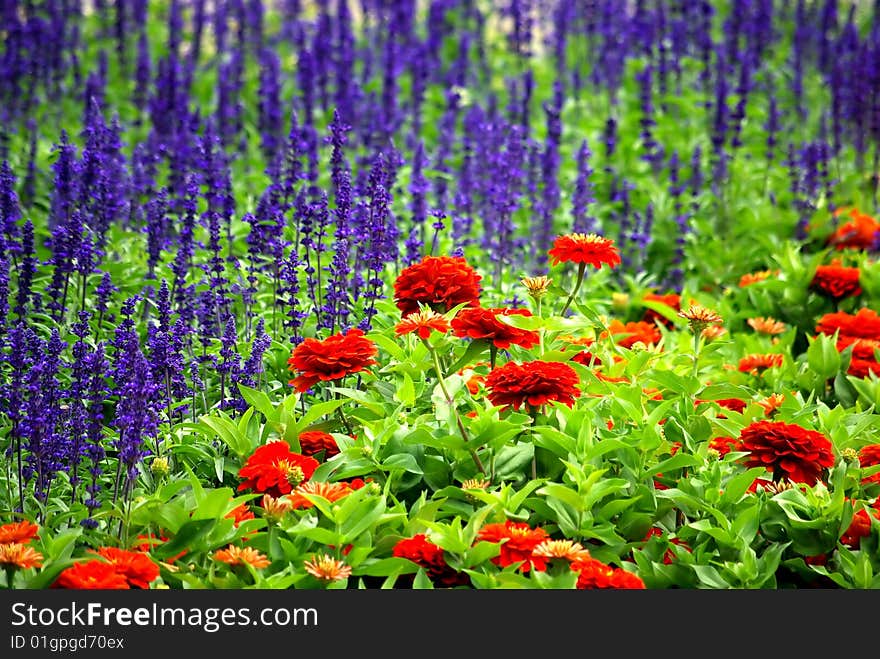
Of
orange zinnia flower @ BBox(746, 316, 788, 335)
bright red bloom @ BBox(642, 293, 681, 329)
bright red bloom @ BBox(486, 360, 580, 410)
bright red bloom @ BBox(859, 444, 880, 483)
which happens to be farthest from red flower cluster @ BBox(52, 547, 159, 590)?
bright red bloom @ BBox(642, 293, 681, 329)

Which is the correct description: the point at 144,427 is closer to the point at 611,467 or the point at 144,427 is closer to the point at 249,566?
the point at 249,566

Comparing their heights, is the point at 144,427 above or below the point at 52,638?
above

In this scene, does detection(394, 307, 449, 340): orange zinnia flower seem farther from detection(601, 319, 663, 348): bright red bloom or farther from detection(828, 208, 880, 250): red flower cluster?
detection(828, 208, 880, 250): red flower cluster

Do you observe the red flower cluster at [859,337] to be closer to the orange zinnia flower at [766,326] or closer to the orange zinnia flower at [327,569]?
the orange zinnia flower at [766,326]

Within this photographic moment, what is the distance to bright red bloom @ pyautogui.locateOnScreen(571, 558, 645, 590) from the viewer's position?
110 inches

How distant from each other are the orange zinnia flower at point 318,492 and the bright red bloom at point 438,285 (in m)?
0.67

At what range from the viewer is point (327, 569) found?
2.78 meters

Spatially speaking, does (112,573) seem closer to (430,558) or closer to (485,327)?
(430,558)

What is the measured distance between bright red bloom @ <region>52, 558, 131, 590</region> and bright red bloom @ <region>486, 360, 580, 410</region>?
108cm

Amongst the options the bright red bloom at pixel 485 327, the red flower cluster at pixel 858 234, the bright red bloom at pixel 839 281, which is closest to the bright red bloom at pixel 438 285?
the bright red bloom at pixel 485 327

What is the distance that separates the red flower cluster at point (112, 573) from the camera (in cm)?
261

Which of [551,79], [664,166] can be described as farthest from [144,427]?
[551,79]

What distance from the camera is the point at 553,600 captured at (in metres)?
2.72

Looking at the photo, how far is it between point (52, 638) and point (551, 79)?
7.54 meters
